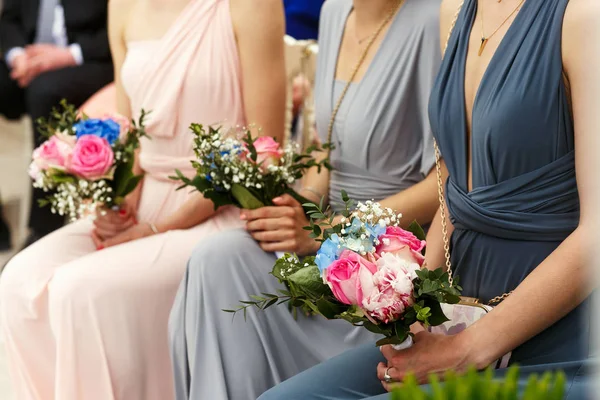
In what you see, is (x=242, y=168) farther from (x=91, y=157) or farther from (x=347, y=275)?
(x=347, y=275)

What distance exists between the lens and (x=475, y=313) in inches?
70.6

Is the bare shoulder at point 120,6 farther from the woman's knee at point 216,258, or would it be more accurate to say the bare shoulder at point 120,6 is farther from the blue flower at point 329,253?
the blue flower at point 329,253

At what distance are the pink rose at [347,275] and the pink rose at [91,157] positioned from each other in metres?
1.21

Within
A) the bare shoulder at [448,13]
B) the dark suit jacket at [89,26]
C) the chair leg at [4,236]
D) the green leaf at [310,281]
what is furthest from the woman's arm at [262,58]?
the chair leg at [4,236]

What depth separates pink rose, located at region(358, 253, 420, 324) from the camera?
5.13 ft

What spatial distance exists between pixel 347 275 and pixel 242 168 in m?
0.84

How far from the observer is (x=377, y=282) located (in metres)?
1.57

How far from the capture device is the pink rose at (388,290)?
156 centimetres

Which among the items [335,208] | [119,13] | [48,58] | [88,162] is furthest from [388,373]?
[48,58]

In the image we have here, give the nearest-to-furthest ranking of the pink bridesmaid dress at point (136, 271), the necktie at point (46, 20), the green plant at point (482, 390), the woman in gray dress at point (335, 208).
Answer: the green plant at point (482, 390) < the woman in gray dress at point (335, 208) < the pink bridesmaid dress at point (136, 271) < the necktie at point (46, 20)

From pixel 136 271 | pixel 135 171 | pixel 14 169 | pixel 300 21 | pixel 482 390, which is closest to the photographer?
pixel 482 390

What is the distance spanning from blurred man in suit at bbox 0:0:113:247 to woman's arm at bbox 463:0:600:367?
3.38m

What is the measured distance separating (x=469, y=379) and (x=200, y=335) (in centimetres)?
148

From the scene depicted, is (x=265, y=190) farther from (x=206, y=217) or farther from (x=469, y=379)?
(x=469, y=379)
